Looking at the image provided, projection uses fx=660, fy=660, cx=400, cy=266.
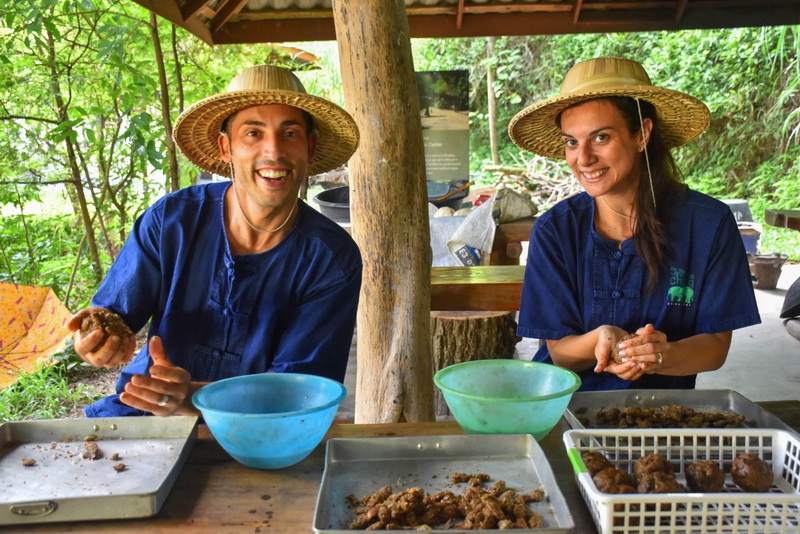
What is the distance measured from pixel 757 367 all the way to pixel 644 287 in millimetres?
3379

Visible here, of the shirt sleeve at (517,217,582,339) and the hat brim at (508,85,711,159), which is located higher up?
the hat brim at (508,85,711,159)

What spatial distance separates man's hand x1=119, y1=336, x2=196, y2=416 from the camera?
152 centimetres

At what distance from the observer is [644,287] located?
212 centimetres

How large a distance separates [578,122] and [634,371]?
2.77 feet

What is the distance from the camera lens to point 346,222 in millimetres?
4914

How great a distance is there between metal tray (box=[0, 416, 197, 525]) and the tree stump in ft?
8.25

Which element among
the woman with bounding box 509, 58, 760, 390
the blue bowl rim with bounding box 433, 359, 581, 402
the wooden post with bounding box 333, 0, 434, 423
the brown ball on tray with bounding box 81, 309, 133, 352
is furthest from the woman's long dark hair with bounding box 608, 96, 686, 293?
the brown ball on tray with bounding box 81, 309, 133, 352

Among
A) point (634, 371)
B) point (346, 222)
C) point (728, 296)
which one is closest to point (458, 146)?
point (346, 222)

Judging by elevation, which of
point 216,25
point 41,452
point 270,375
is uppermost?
point 216,25

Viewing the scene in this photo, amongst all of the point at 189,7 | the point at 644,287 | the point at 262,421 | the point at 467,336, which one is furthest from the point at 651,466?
the point at 189,7

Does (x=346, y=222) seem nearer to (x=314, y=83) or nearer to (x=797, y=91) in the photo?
(x=314, y=83)

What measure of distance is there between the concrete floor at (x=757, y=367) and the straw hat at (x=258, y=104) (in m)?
1.84

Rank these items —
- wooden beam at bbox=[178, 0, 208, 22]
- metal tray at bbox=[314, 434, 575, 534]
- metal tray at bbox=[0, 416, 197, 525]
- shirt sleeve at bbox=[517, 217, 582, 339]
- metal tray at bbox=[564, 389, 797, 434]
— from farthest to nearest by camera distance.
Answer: wooden beam at bbox=[178, 0, 208, 22] < shirt sleeve at bbox=[517, 217, 582, 339] < metal tray at bbox=[564, 389, 797, 434] < metal tray at bbox=[314, 434, 575, 534] < metal tray at bbox=[0, 416, 197, 525]

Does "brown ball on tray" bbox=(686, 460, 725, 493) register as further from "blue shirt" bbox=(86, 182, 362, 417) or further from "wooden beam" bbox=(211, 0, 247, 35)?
"wooden beam" bbox=(211, 0, 247, 35)
